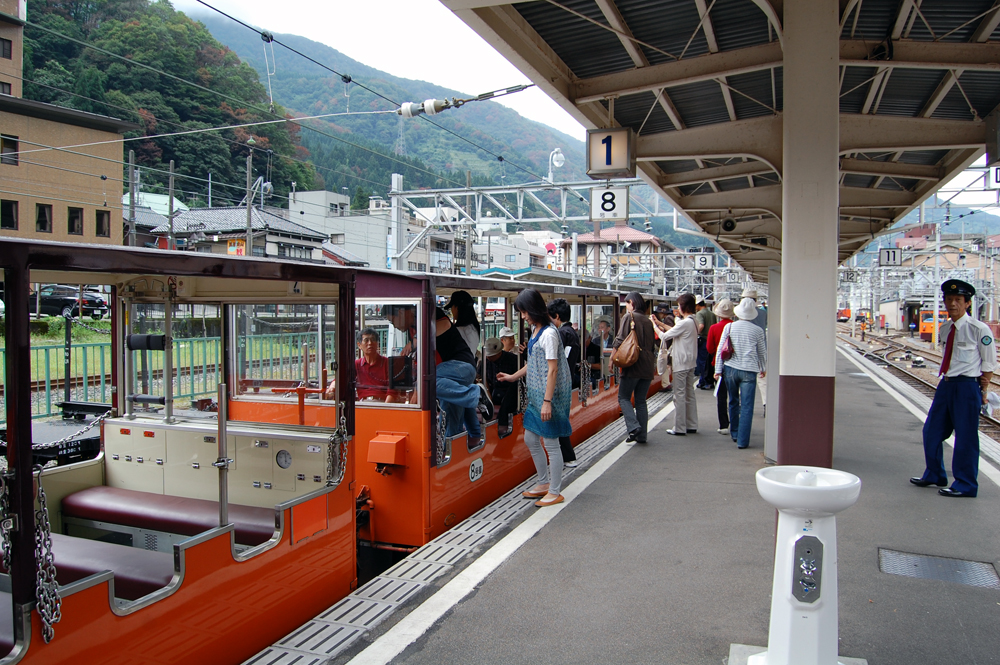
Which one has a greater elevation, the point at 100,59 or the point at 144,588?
the point at 100,59

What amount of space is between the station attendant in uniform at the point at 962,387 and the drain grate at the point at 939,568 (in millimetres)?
1664

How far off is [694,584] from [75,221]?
24.9 metres

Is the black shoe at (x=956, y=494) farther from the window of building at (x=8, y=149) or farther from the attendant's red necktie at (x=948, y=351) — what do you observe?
the window of building at (x=8, y=149)

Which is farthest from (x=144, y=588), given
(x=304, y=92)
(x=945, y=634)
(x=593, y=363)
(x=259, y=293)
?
(x=304, y=92)

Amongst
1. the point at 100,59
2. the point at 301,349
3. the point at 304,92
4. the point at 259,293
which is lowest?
the point at 301,349

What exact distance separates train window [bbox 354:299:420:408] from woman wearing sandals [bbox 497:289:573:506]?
3.13 ft

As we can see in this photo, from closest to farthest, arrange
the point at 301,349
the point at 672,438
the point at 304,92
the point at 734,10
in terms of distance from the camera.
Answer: the point at 734,10
the point at 301,349
the point at 672,438
the point at 304,92

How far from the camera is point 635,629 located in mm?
3557

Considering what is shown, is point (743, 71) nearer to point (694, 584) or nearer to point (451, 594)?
point (694, 584)

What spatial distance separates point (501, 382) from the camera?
684 cm

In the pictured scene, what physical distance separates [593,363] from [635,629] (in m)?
6.24

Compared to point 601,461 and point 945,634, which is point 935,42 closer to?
point 945,634

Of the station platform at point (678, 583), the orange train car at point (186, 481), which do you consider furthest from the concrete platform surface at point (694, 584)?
the orange train car at point (186, 481)

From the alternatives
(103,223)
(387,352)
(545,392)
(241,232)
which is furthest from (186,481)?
(241,232)
